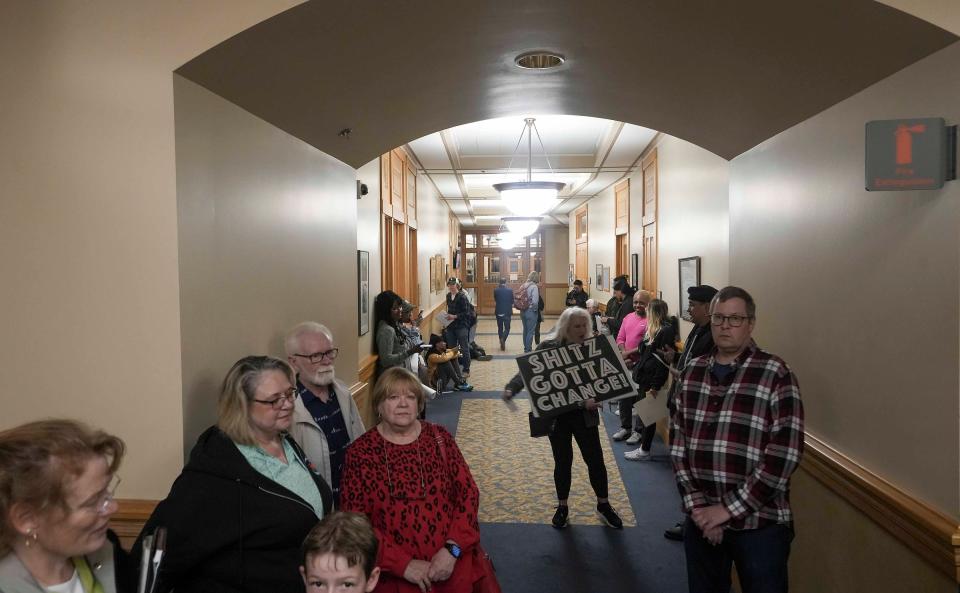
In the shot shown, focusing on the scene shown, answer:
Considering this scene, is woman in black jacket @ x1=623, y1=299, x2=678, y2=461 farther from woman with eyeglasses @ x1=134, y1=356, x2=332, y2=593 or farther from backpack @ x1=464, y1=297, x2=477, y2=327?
backpack @ x1=464, y1=297, x2=477, y2=327

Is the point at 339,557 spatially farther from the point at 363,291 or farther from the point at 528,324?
the point at 528,324

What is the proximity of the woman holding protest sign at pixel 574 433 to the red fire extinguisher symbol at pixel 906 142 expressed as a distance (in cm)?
237

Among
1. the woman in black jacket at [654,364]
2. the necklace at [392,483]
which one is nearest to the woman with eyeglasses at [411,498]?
the necklace at [392,483]

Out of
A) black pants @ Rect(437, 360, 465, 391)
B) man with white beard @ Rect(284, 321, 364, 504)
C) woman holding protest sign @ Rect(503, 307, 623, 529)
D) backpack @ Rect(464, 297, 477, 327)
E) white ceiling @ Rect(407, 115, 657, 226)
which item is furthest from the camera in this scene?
backpack @ Rect(464, 297, 477, 327)

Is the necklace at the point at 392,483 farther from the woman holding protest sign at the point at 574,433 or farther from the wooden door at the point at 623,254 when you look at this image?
the wooden door at the point at 623,254

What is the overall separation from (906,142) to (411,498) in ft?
7.04

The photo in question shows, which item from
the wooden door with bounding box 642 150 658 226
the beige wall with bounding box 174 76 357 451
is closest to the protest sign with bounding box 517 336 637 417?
the beige wall with bounding box 174 76 357 451

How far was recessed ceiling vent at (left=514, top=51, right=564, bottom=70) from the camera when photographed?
12.4ft

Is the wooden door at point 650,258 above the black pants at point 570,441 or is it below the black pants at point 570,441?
above

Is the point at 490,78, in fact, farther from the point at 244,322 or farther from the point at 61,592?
the point at 61,592

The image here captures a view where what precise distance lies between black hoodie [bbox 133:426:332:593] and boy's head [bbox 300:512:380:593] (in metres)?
0.26

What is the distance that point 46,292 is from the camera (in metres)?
2.52

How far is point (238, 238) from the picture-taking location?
3018mm

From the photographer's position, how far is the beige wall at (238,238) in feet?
8.53
